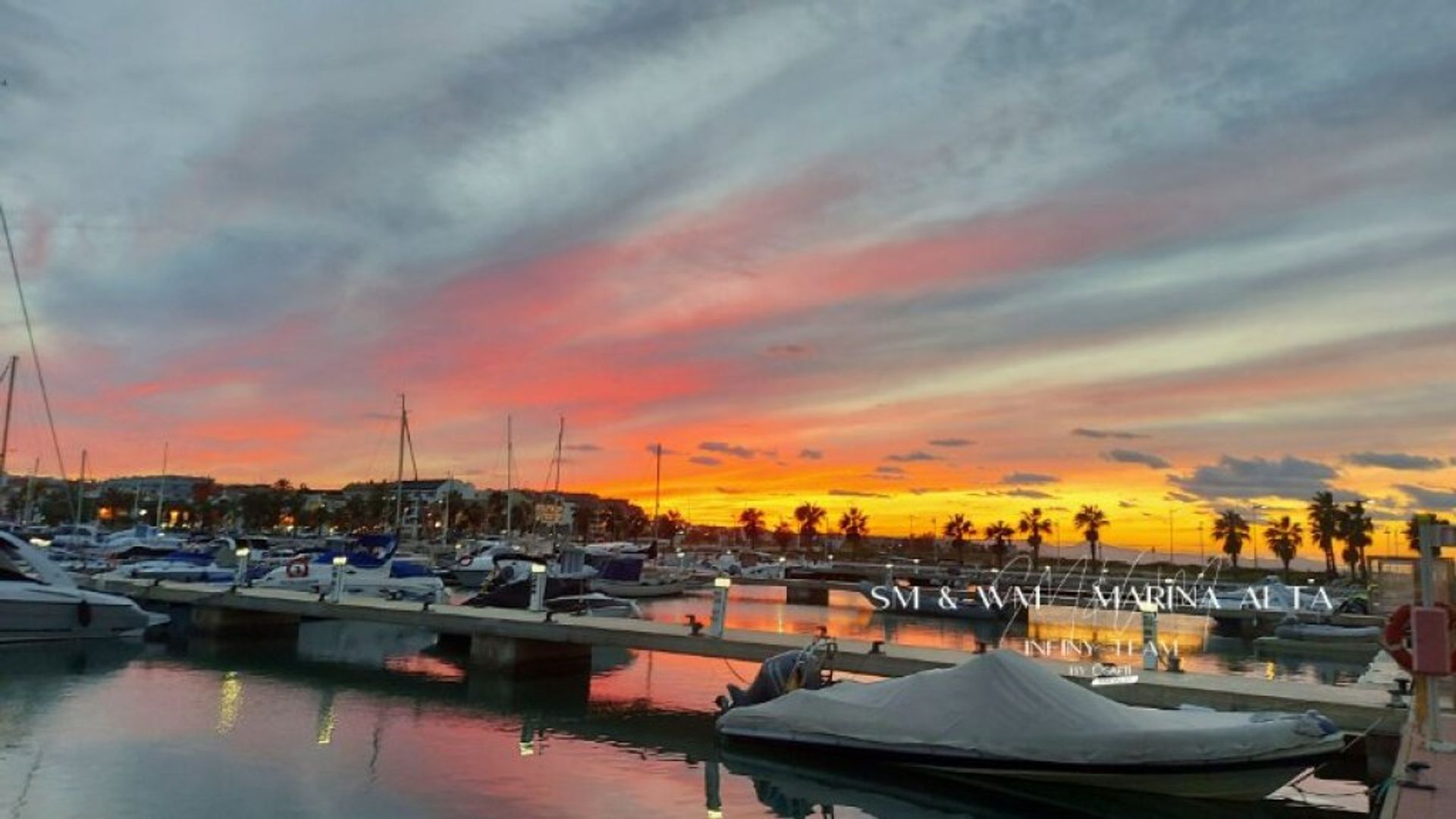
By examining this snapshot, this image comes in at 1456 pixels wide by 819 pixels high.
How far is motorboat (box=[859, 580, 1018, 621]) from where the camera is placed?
6225cm

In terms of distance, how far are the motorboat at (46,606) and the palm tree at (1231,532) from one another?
135488 millimetres

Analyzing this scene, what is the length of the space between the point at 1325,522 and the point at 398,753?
12997 centimetres

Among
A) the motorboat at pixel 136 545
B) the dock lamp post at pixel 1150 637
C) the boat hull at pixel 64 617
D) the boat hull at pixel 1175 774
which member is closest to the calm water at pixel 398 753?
the boat hull at pixel 1175 774

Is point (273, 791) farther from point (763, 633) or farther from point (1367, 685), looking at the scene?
point (1367, 685)

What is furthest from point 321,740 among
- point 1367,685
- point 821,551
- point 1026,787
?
point 821,551

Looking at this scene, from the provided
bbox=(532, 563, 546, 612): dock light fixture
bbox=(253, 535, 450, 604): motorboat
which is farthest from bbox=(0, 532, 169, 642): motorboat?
bbox=(532, 563, 546, 612): dock light fixture

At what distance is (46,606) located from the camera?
30.6m

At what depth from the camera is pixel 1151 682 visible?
1878 centimetres

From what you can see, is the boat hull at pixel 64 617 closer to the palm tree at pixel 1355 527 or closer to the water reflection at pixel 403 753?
the water reflection at pixel 403 753

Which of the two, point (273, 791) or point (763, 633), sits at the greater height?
point (763, 633)

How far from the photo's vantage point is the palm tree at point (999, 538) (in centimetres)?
14450

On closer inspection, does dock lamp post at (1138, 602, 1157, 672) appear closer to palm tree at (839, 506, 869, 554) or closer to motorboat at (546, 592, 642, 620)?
motorboat at (546, 592, 642, 620)

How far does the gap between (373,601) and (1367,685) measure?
27690 mm

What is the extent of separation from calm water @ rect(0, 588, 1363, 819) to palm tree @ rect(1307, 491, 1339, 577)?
380 feet
